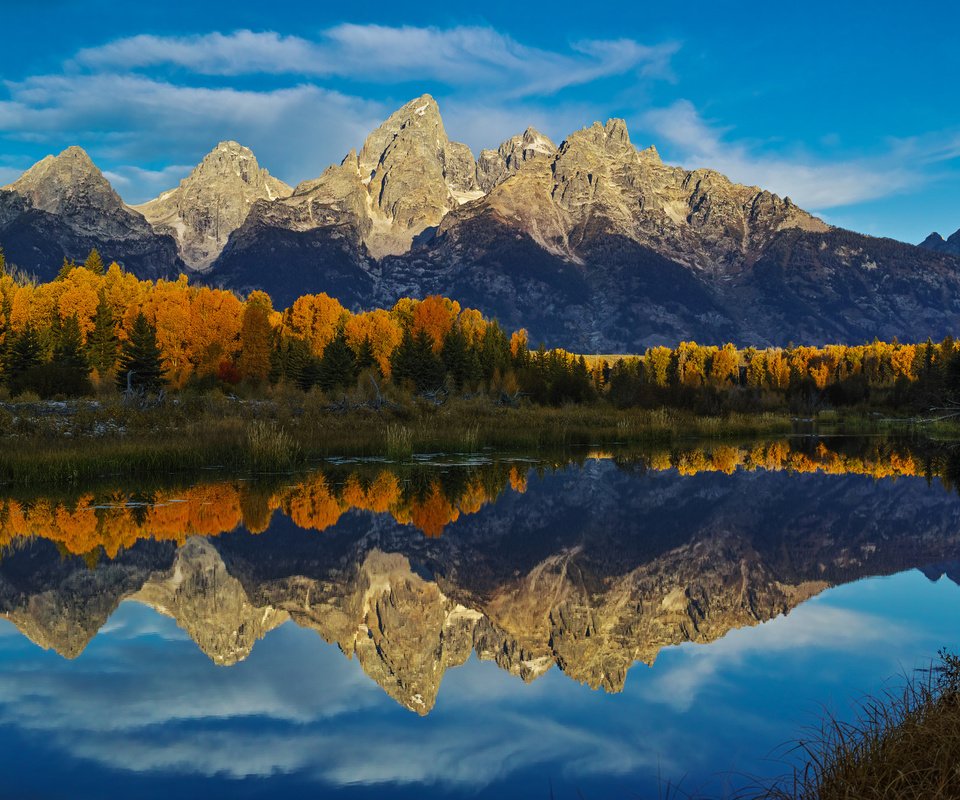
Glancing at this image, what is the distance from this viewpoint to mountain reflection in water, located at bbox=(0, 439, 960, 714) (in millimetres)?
11562

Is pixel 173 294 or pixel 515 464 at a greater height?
pixel 173 294

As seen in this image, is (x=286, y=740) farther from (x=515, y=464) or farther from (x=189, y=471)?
(x=515, y=464)

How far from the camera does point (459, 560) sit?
17188mm

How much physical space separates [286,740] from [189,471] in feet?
77.6

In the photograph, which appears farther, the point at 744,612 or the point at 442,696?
the point at 744,612

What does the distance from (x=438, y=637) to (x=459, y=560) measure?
5511 mm

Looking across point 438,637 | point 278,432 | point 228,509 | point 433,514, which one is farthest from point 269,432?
point 438,637

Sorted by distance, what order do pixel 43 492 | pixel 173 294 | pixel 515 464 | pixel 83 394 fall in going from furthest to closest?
pixel 173 294 → pixel 83 394 → pixel 515 464 → pixel 43 492

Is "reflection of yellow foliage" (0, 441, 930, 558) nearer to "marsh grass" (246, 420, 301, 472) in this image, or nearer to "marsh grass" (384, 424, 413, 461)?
"marsh grass" (246, 420, 301, 472)

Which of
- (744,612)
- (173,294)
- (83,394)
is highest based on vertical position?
(173,294)

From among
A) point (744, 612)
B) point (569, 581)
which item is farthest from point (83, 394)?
point (744, 612)

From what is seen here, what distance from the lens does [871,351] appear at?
19525 centimetres

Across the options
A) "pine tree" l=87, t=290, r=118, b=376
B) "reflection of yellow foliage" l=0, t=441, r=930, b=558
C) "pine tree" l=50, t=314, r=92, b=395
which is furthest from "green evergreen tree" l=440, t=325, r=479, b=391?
"reflection of yellow foliage" l=0, t=441, r=930, b=558

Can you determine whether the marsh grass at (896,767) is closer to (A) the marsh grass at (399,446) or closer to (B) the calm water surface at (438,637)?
(B) the calm water surface at (438,637)
